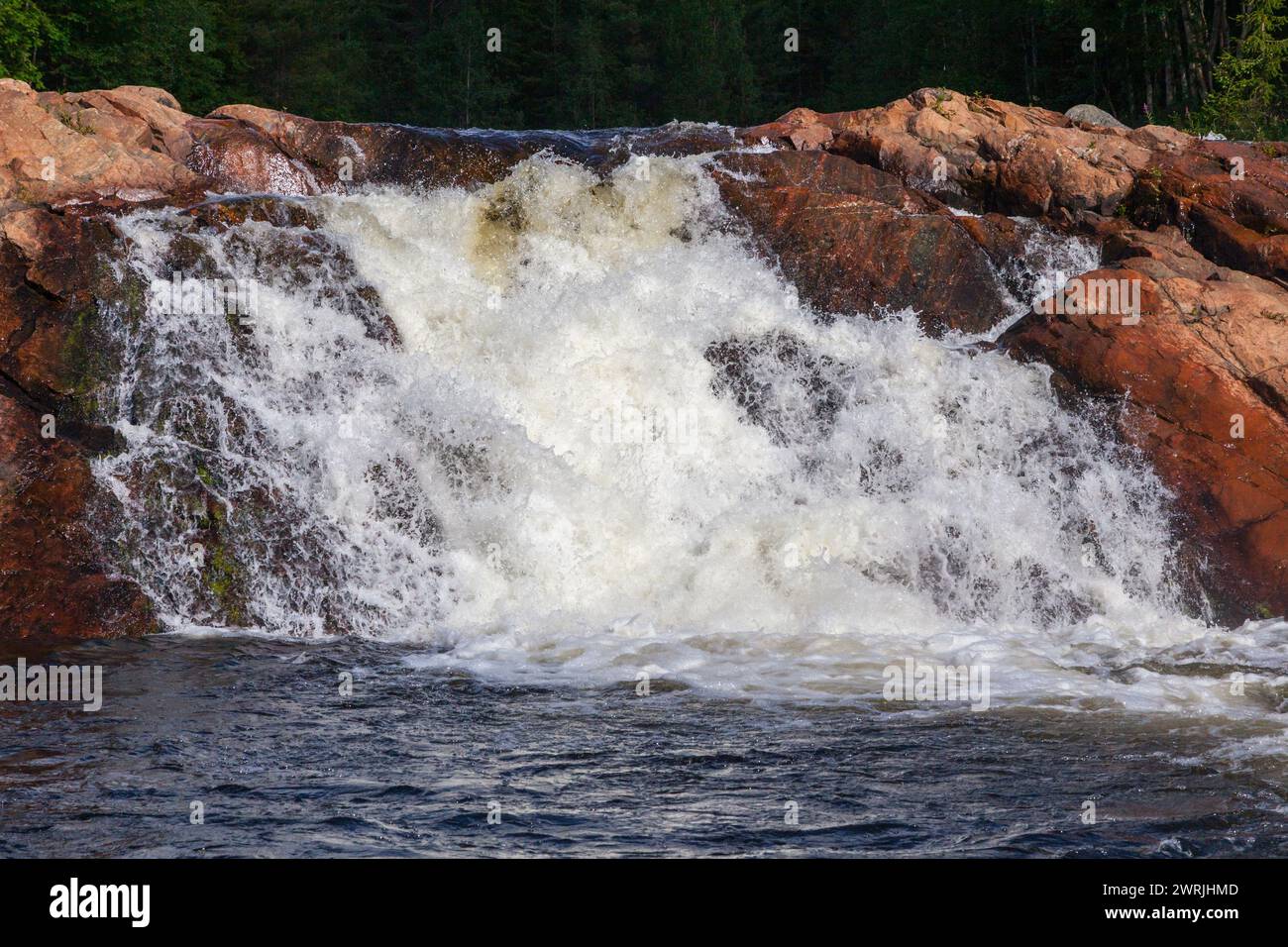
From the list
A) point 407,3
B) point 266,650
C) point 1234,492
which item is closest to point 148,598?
point 266,650

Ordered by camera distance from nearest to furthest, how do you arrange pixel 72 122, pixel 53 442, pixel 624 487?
1. pixel 53 442
2. pixel 624 487
3. pixel 72 122

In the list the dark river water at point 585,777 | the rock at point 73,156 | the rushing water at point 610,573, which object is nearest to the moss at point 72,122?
the rock at point 73,156

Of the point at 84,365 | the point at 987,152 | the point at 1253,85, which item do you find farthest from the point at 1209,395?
the point at 1253,85

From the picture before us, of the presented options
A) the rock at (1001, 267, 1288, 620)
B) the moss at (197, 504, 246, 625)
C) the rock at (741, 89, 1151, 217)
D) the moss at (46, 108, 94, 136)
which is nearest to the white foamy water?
the moss at (197, 504, 246, 625)

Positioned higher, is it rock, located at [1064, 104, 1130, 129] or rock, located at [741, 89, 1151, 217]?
rock, located at [1064, 104, 1130, 129]

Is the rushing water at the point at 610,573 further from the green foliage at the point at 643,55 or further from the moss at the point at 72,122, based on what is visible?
the green foliage at the point at 643,55

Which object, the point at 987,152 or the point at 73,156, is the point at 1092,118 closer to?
the point at 987,152

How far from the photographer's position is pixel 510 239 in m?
14.1

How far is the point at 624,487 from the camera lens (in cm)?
1185

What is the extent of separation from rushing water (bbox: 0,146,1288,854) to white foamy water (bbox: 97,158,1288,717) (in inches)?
1.4

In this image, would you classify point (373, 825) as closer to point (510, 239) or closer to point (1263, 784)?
point (1263, 784)

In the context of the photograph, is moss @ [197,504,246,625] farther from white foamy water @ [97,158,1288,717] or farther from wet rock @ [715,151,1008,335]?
wet rock @ [715,151,1008,335]

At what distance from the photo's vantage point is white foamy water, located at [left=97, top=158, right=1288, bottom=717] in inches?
409

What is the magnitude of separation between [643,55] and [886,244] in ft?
111
